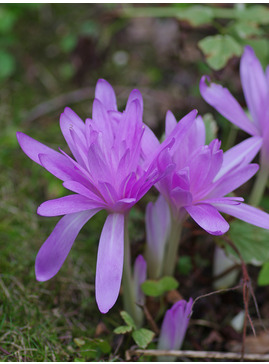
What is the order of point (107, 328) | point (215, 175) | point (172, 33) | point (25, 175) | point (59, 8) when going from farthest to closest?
point (59, 8) → point (172, 33) → point (25, 175) → point (107, 328) → point (215, 175)

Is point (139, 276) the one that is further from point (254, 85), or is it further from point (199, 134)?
point (254, 85)

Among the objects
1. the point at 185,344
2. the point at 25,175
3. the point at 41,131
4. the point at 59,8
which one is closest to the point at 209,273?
the point at 185,344

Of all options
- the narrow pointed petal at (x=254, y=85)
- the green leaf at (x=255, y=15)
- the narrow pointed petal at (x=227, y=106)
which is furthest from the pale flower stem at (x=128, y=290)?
the green leaf at (x=255, y=15)

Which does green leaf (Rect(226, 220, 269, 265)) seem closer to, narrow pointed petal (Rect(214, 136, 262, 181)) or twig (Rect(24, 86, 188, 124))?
narrow pointed petal (Rect(214, 136, 262, 181))

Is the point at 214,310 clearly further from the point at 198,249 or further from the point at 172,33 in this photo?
the point at 172,33

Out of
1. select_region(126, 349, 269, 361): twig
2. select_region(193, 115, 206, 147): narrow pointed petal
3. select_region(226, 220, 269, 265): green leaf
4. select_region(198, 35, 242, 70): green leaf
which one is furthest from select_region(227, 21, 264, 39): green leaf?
select_region(126, 349, 269, 361): twig

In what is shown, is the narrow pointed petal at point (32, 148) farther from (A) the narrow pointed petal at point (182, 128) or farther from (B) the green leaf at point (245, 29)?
(B) the green leaf at point (245, 29)
